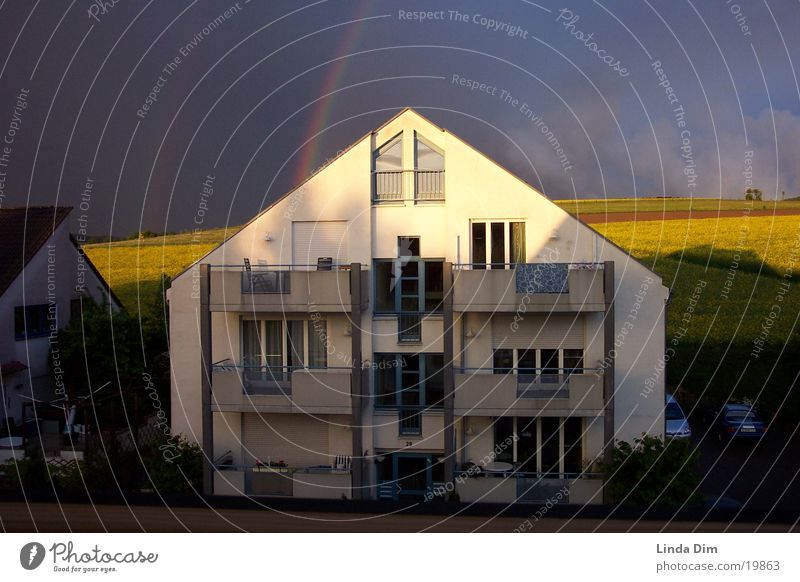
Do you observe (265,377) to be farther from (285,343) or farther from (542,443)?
(542,443)

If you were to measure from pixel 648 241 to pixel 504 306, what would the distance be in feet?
60.4

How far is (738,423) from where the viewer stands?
51.8 feet

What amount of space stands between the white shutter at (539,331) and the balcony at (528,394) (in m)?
0.69

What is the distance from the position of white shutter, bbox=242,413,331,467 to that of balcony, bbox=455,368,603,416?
7.85 feet

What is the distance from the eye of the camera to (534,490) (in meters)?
10.7

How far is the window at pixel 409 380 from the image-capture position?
1151 centimetres

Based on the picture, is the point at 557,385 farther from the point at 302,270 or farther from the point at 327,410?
the point at 302,270

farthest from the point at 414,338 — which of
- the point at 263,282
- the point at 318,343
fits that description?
the point at 263,282

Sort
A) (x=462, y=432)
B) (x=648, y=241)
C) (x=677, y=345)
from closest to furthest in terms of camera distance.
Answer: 1. (x=462, y=432)
2. (x=677, y=345)
3. (x=648, y=241)

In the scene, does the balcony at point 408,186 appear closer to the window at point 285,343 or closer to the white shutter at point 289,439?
the window at point 285,343

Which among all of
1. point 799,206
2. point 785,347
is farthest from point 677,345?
point 799,206

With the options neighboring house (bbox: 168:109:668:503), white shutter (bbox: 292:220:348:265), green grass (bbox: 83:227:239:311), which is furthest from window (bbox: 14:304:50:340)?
white shutter (bbox: 292:220:348:265)

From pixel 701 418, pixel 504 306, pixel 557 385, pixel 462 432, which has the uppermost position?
pixel 504 306

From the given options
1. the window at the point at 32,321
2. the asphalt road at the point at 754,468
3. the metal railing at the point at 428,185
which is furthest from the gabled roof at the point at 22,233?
the asphalt road at the point at 754,468
